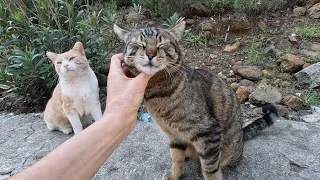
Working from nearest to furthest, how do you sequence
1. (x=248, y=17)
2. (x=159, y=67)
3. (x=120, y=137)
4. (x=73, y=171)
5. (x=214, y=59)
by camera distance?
(x=73, y=171)
(x=120, y=137)
(x=159, y=67)
(x=214, y=59)
(x=248, y=17)

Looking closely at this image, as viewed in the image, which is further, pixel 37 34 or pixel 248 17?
pixel 248 17

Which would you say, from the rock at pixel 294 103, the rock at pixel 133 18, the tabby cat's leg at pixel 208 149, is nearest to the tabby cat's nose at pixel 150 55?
the tabby cat's leg at pixel 208 149

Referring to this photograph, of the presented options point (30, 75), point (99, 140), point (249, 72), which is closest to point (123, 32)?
point (99, 140)

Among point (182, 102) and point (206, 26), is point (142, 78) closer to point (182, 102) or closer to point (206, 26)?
point (182, 102)

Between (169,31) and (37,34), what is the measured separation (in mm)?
2167

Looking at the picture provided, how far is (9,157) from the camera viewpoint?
271cm

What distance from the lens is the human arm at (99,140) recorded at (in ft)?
4.26

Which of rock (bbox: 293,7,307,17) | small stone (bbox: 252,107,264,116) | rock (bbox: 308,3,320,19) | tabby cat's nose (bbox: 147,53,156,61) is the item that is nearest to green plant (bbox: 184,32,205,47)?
small stone (bbox: 252,107,264,116)

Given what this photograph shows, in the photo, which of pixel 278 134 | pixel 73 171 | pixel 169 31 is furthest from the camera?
pixel 278 134

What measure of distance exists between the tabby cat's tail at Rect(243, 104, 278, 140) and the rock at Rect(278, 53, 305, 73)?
1.72 metres

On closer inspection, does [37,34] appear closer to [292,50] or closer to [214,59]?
[214,59]

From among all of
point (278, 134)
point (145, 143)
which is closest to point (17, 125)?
point (145, 143)

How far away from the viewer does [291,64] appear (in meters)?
4.13

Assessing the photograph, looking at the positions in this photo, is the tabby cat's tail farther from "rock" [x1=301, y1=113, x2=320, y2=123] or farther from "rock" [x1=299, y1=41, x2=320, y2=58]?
"rock" [x1=299, y1=41, x2=320, y2=58]
